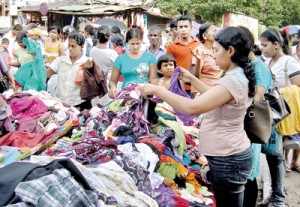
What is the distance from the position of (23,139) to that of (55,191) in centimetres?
220

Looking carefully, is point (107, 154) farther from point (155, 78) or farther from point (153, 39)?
point (153, 39)

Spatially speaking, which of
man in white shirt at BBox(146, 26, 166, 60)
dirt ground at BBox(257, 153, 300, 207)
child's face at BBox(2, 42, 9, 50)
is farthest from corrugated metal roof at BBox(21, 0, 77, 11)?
dirt ground at BBox(257, 153, 300, 207)

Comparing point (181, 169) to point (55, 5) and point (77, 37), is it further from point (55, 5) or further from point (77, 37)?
point (55, 5)

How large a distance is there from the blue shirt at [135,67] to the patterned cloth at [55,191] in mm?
3059

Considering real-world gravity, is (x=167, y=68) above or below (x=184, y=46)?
below

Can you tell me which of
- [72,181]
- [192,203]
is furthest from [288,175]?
[72,181]

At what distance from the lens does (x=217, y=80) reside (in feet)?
11.0

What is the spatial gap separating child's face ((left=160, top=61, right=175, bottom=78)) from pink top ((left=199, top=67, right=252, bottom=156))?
91.9 inches

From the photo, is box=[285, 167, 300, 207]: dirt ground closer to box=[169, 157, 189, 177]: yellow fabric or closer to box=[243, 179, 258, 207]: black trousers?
box=[243, 179, 258, 207]: black trousers

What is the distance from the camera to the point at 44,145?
386cm

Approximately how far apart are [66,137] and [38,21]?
23.8 metres

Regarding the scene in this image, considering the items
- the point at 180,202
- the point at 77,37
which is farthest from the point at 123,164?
the point at 77,37

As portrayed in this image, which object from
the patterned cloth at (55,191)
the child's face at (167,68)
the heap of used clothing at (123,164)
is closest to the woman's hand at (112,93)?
the heap of used clothing at (123,164)

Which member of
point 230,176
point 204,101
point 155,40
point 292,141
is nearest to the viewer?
point 204,101
